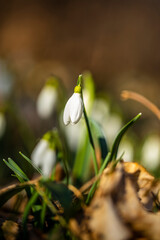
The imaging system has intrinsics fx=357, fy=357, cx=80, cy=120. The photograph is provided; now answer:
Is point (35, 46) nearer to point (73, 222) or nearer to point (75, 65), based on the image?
point (75, 65)

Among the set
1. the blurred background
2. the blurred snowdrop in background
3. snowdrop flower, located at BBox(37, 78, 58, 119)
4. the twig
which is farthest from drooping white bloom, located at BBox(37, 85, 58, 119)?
the blurred background

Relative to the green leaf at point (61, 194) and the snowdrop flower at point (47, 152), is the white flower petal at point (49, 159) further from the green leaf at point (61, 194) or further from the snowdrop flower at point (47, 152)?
the green leaf at point (61, 194)

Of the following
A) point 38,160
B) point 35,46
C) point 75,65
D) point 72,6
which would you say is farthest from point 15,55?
point 38,160

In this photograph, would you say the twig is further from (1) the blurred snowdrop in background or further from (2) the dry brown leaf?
(1) the blurred snowdrop in background

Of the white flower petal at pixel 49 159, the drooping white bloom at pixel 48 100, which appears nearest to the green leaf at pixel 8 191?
the white flower petal at pixel 49 159

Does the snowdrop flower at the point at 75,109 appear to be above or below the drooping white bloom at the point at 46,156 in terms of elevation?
above

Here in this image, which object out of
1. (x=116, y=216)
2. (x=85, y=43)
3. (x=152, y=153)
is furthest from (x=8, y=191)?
(x=85, y=43)
